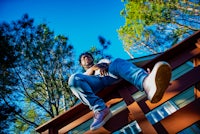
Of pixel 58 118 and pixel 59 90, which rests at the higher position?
pixel 59 90

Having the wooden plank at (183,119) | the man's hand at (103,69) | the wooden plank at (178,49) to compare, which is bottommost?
the wooden plank at (183,119)

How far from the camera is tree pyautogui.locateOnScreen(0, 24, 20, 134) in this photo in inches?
305

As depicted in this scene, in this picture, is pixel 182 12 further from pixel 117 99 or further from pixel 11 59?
pixel 117 99

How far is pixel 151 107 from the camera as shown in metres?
1.64

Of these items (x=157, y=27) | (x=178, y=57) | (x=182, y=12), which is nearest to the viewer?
(x=178, y=57)

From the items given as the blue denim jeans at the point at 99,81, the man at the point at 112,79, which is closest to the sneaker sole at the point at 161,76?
the man at the point at 112,79

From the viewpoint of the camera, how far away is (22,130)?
959 centimetres

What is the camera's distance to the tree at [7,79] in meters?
7.73

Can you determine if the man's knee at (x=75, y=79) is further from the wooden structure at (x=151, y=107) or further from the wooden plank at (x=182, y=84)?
the wooden plank at (x=182, y=84)

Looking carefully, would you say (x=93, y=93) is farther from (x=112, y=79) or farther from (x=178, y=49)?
(x=178, y=49)

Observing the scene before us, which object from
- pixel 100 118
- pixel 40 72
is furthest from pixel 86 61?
pixel 40 72

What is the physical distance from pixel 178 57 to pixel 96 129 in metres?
1.01

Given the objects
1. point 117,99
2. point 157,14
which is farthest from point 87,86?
point 157,14

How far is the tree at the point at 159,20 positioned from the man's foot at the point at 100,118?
9.60m
